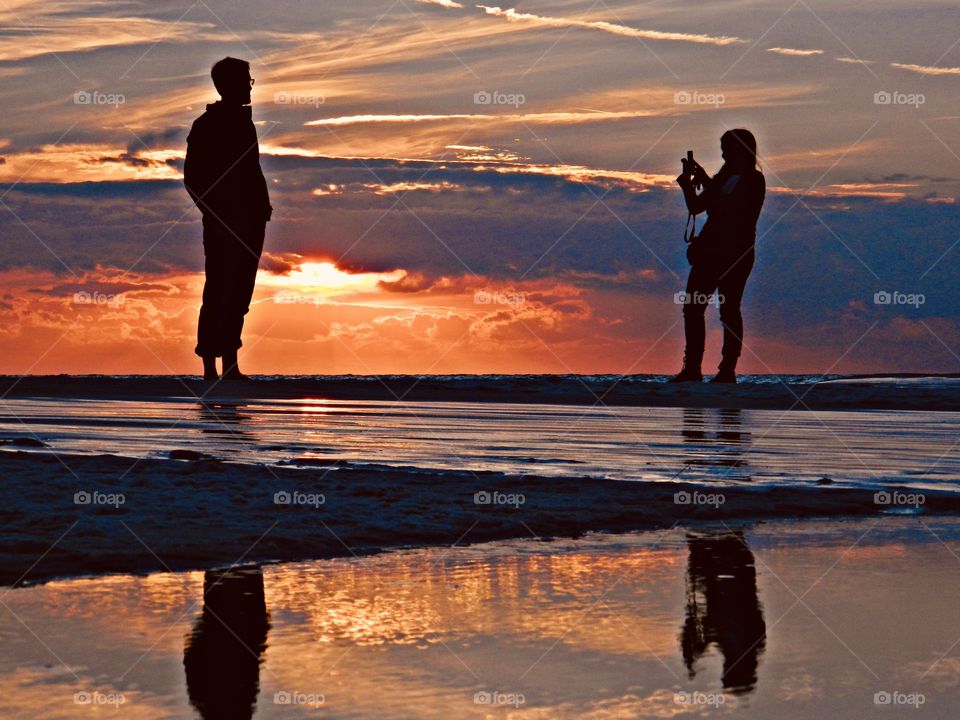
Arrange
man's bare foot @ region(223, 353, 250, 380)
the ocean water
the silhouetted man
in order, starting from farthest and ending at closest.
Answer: man's bare foot @ region(223, 353, 250, 380), the silhouetted man, the ocean water

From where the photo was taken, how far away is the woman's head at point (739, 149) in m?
25.5

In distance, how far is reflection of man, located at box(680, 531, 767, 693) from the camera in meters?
5.14

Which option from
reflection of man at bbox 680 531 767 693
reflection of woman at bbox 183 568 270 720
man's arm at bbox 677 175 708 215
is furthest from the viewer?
man's arm at bbox 677 175 708 215

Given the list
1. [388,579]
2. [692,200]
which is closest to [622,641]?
[388,579]

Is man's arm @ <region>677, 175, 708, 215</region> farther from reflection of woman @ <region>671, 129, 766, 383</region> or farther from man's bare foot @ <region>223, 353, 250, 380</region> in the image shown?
man's bare foot @ <region>223, 353, 250, 380</region>

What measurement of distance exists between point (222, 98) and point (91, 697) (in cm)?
1269

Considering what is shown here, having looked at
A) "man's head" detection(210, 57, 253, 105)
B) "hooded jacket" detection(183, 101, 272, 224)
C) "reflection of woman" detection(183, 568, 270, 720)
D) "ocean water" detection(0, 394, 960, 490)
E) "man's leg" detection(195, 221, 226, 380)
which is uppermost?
"man's head" detection(210, 57, 253, 105)

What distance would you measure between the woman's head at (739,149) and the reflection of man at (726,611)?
59.7 feet

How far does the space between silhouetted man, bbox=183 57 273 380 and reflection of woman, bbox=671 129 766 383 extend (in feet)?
34.9

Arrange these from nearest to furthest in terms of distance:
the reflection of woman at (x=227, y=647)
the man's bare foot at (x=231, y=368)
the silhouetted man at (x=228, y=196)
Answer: the reflection of woman at (x=227, y=647) → the silhouetted man at (x=228, y=196) → the man's bare foot at (x=231, y=368)

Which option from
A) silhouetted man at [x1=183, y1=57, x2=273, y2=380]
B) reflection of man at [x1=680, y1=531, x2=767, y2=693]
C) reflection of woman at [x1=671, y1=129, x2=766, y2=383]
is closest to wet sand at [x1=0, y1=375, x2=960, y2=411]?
reflection of woman at [x1=671, y1=129, x2=766, y2=383]

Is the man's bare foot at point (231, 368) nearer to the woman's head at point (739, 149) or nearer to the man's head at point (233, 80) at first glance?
the man's head at point (233, 80)

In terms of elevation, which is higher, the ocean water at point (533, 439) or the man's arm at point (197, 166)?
the man's arm at point (197, 166)

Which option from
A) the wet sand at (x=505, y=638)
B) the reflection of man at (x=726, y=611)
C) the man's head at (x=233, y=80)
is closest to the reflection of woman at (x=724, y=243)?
the man's head at (x=233, y=80)
